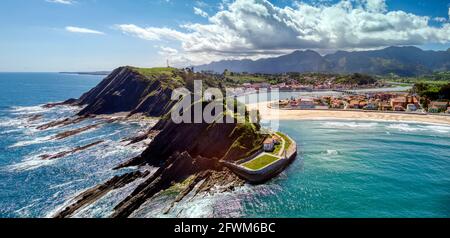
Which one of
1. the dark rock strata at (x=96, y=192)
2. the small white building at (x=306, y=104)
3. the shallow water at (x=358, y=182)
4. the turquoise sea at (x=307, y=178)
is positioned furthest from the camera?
the small white building at (x=306, y=104)

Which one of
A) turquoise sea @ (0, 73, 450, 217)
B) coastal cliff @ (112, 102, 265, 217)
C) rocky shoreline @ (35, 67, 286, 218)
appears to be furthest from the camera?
coastal cliff @ (112, 102, 265, 217)

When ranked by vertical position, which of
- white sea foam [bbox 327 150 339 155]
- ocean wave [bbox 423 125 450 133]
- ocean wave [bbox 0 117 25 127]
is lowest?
white sea foam [bbox 327 150 339 155]

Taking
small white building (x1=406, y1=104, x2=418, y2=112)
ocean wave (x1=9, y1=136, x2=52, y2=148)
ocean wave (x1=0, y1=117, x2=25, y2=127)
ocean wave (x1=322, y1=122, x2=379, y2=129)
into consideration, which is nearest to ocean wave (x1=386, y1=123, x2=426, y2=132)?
ocean wave (x1=322, y1=122, x2=379, y2=129)

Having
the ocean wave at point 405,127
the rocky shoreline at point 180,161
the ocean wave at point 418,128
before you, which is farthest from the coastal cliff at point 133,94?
the ocean wave at point 418,128

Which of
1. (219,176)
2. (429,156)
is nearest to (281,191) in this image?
(219,176)

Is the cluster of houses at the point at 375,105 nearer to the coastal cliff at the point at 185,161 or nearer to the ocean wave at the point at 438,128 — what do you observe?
the ocean wave at the point at 438,128

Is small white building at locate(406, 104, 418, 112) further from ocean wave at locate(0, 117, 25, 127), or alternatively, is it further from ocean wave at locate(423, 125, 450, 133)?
ocean wave at locate(0, 117, 25, 127)

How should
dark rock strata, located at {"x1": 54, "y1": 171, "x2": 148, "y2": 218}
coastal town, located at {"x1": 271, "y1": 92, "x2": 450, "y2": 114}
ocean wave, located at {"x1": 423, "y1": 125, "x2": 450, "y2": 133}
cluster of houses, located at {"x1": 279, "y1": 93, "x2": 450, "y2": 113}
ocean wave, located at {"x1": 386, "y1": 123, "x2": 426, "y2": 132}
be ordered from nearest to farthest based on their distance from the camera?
dark rock strata, located at {"x1": 54, "y1": 171, "x2": 148, "y2": 218}
ocean wave, located at {"x1": 423, "y1": 125, "x2": 450, "y2": 133}
ocean wave, located at {"x1": 386, "y1": 123, "x2": 426, "y2": 132}
coastal town, located at {"x1": 271, "y1": 92, "x2": 450, "y2": 114}
cluster of houses, located at {"x1": 279, "y1": 93, "x2": 450, "y2": 113}
